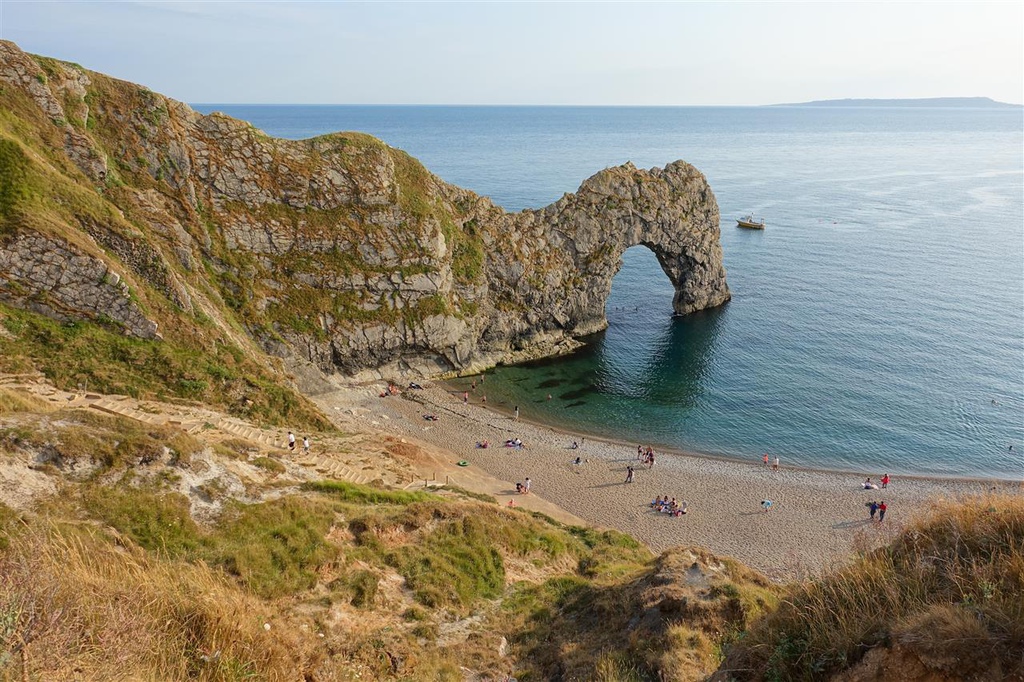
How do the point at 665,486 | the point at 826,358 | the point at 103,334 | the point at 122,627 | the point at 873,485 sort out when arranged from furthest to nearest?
the point at 826,358 → the point at 873,485 → the point at 665,486 → the point at 103,334 → the point at 122,627

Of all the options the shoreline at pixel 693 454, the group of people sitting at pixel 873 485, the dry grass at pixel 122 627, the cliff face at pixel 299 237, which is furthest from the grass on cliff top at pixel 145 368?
the group of people sitting at pixel 873 485

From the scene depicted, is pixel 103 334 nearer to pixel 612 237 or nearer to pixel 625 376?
pixel 625 376

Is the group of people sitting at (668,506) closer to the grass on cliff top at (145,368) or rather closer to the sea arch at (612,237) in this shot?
the grass on cliff top at (145,368)

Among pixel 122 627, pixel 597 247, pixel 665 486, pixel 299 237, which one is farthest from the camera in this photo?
pixel 597 247

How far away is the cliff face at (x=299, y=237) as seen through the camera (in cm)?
3581

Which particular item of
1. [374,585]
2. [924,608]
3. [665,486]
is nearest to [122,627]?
[924,608]

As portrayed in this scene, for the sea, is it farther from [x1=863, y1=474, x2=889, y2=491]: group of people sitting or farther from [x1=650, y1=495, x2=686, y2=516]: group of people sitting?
[x1=650, y1=495, x2=686, y2=516]: group of people sitting

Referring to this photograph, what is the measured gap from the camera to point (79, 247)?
34.0 meters

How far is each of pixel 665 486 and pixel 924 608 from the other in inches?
1479

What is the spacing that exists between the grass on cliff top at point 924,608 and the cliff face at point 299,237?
38.5 m

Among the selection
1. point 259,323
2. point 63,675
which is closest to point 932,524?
point 63,675

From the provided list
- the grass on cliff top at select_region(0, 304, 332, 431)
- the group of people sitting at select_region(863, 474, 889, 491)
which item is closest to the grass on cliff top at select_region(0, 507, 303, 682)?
the grass on cliff top at select_region(0, 304, 332, 431)

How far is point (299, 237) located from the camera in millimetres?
54188

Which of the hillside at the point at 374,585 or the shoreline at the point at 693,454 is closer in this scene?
the hillside at the point at 374,585
